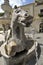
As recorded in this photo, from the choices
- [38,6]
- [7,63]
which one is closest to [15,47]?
[7,63]

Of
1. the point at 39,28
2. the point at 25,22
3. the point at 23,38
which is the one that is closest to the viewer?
the point at 25,22

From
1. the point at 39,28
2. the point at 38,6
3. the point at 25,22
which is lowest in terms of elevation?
the point at 39,28

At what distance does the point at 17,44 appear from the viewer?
245 cm

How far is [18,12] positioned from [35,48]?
1.54 ft

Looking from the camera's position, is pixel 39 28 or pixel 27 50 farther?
pixel 39 28

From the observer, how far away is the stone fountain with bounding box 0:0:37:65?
2402 mm

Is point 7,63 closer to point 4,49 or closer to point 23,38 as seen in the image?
point 4,49

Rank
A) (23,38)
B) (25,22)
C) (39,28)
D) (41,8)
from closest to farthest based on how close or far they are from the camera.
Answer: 1. (25,22)
2. (23,38)
3. (39,28)
4. (41,8)

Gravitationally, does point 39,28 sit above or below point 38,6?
below

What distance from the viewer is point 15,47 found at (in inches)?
95.4

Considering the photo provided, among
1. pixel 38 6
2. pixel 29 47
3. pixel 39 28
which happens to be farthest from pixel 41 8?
pixel 29 47

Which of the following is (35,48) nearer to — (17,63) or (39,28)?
(17,63)

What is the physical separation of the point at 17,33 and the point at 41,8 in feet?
62.7

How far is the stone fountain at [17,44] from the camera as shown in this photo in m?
2.40
